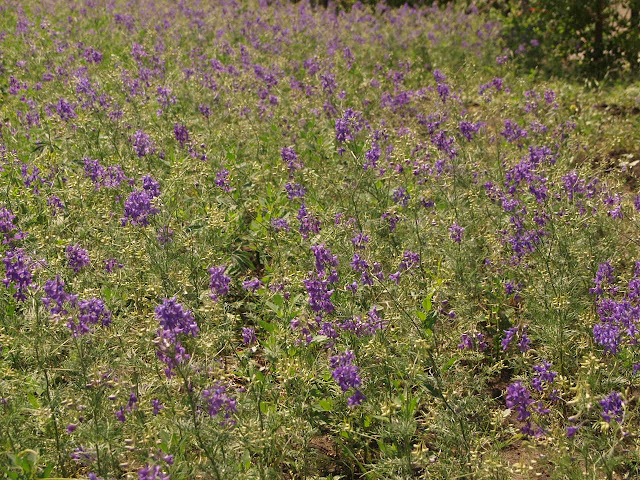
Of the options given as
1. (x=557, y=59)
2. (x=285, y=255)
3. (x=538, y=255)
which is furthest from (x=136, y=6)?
(x=538, y=255)

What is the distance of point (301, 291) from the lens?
432cm

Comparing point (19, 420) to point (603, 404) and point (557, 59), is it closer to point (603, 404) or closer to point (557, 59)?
point (603, 404)

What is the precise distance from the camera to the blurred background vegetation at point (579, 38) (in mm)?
9211

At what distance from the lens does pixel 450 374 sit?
3543mm

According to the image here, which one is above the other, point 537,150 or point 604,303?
point 537,150

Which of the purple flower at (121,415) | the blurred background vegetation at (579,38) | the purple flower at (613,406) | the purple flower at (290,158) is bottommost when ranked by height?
the purple flower at (121,415)

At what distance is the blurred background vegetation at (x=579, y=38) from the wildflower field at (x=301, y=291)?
2.37 metres

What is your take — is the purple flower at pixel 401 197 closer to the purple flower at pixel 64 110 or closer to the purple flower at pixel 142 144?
the purple flower at pixel 142 144

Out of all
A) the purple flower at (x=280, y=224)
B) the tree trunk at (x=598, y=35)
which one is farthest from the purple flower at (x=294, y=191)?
the tree trunk at (x=598, y=35)

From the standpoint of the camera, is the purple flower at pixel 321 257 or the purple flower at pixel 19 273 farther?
the purple flower at pixel 321 257

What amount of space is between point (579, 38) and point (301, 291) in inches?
286

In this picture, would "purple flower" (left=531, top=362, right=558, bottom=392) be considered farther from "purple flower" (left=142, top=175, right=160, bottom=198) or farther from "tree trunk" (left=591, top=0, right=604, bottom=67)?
"tree trunk" (left=591, top=0, right=604, bottom=67)

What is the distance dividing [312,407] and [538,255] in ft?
5.74

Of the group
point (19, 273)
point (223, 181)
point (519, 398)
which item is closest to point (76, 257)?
point (19, 273)
